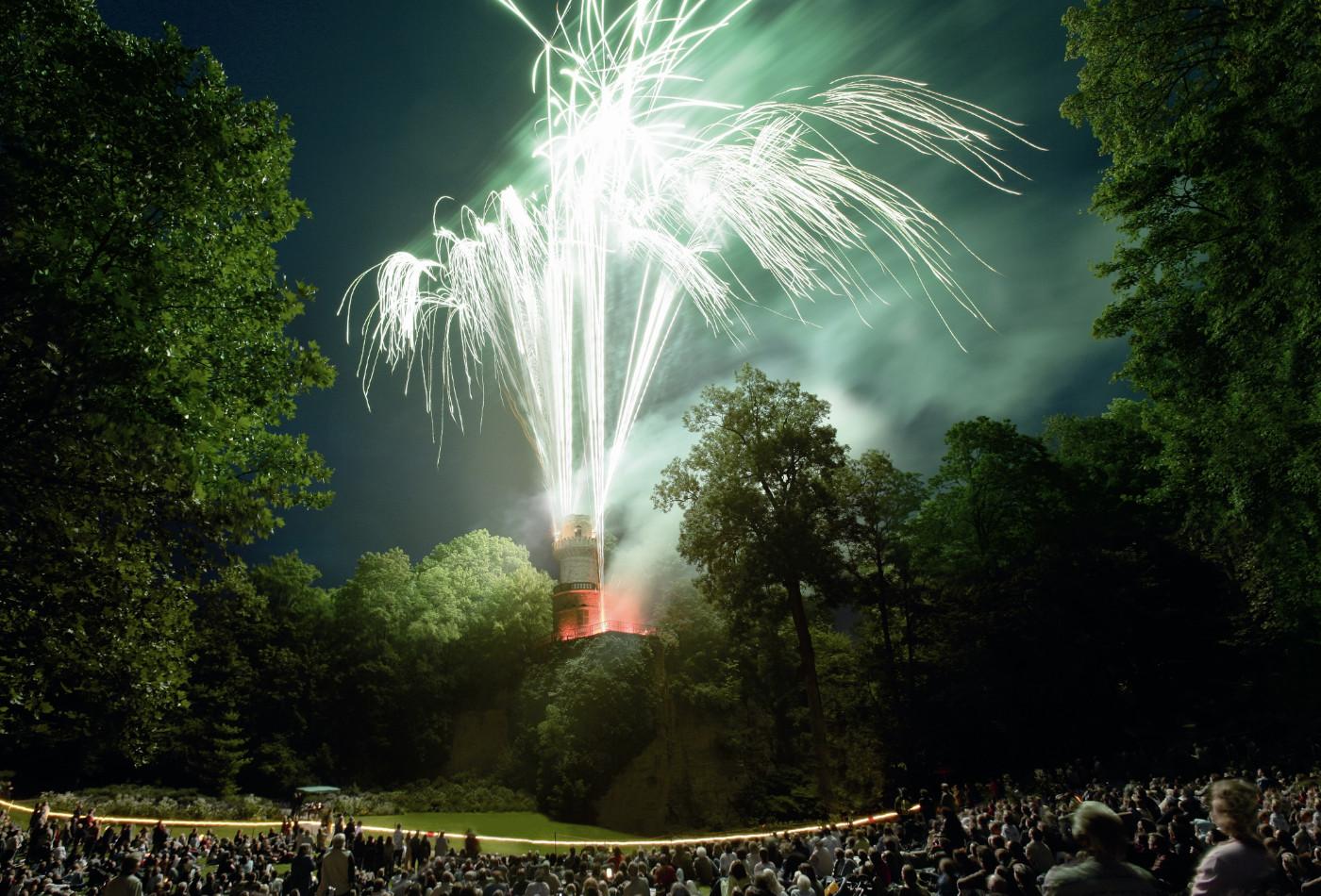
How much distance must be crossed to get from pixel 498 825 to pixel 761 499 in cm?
2194

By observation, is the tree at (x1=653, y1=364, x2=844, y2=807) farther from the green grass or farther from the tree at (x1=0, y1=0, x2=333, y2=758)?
the tree at (x1=0, y1=0, x2=333, y2=758)

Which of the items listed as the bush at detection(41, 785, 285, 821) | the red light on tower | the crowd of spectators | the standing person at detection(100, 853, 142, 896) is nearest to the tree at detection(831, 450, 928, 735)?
the crowd of spectators

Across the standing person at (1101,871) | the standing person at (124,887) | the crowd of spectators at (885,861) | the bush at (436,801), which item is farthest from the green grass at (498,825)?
the standing person at (1101,871)

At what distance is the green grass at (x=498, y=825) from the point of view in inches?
1297

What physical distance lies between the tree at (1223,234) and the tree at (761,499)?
41.2 ft

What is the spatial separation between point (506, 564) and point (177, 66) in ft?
177

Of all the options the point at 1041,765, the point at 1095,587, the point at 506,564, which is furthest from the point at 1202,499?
the point at 506,564

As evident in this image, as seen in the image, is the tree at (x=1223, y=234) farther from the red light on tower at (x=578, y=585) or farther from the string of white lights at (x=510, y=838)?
the red light on tower at (x=578, y=585)

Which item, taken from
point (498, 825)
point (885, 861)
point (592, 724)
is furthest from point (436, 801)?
point (885, 861)

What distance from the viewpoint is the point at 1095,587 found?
29891 millimetres

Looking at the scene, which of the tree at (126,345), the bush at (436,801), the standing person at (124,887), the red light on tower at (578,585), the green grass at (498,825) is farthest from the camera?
the red light on tower at (578,585)

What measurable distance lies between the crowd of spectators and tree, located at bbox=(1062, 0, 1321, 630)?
7.50 m

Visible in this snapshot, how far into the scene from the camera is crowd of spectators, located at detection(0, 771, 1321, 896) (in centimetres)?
365

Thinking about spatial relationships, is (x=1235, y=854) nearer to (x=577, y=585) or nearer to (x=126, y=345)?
(x=126, y=345)
